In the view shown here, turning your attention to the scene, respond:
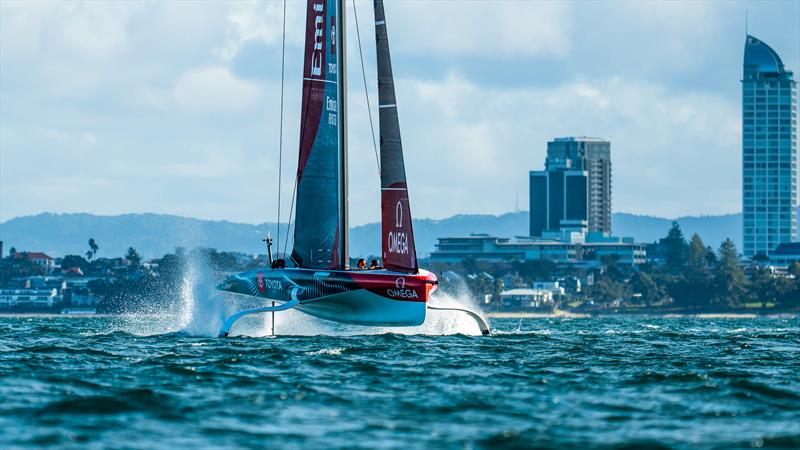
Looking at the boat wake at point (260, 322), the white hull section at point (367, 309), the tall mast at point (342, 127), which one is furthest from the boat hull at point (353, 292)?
the tall mast at point (342, 127)

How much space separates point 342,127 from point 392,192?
3.25 m

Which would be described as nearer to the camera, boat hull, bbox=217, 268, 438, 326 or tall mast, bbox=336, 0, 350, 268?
boat hull, bbox=217, 268, 438, 326

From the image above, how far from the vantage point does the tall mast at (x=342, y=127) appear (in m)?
47.1

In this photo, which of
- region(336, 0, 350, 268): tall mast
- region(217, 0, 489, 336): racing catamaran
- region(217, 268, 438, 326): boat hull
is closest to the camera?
region(217, 268, 438, 326): boat hull

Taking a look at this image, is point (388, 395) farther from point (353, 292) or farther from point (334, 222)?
point (334, 222)

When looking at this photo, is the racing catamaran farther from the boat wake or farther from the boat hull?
the boat wake

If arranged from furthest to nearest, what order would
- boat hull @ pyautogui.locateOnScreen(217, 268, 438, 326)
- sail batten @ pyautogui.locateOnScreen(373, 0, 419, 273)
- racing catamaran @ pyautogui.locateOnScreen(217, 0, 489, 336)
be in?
sail batten @ pyautogui.locateOnScreen(373, 0, 419, 273) < racing catamaran @ pyautogui.locateOnScreen(217, 0, 489, 336) < boat hull @ pyautogui.locateOnScreen(217, 268, 438, 326)

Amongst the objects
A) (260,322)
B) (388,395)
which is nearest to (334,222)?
(260,322)

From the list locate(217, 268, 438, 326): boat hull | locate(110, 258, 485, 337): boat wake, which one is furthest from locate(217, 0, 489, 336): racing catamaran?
locate(110, 258, 485, 337): boat wake

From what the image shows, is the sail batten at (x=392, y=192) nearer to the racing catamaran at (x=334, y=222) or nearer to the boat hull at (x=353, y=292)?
A: the racing catamaran at (x=334, y=222)

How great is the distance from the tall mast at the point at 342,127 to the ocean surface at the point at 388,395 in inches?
203

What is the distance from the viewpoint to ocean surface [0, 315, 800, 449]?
22547 millimetres

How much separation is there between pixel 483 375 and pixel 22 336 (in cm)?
2211

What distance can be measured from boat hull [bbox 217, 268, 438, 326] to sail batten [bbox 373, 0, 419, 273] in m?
0.73
